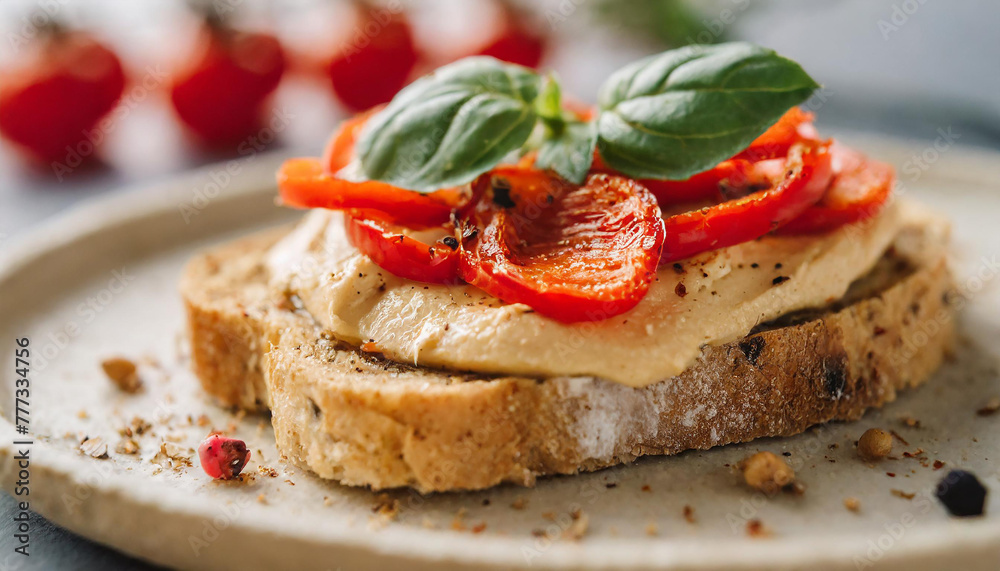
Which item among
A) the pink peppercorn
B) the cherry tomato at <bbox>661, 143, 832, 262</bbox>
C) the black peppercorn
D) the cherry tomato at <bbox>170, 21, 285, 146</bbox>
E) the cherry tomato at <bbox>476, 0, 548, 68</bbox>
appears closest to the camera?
the black peppercorn

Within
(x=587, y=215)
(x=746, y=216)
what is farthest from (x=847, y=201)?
(x=587, y=215)

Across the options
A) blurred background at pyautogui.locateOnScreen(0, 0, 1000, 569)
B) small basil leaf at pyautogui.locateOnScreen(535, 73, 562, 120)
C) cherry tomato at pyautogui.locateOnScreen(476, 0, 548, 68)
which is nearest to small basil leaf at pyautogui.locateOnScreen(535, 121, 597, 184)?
small basil leaf at pyautogui.locateOnScreen(535, 73, 562, 120)

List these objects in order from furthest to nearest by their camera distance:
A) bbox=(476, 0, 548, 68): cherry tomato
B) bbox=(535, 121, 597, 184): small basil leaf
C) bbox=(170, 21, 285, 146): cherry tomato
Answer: bbox=(476, 0, 548, 68): cherry tomato, bbox=(170, 21, 285, 146): cherry tomato, bbox=(535, 121, 597, 184): small basil leaf

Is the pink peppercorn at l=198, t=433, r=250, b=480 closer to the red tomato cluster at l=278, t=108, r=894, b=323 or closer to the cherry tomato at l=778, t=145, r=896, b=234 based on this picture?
the red tomato cluster at l=278, t=108, r=894, b=323

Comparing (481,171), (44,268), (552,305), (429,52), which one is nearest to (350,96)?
(429,52)

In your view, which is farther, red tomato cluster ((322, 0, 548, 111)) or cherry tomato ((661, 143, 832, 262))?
red tomato cluster ((322, 0, 548, 111))

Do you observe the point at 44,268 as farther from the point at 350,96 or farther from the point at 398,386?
the point at 350,96

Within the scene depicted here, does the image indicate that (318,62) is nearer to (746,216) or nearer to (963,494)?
(746,216)

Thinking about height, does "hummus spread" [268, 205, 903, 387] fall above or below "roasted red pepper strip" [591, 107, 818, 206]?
below
